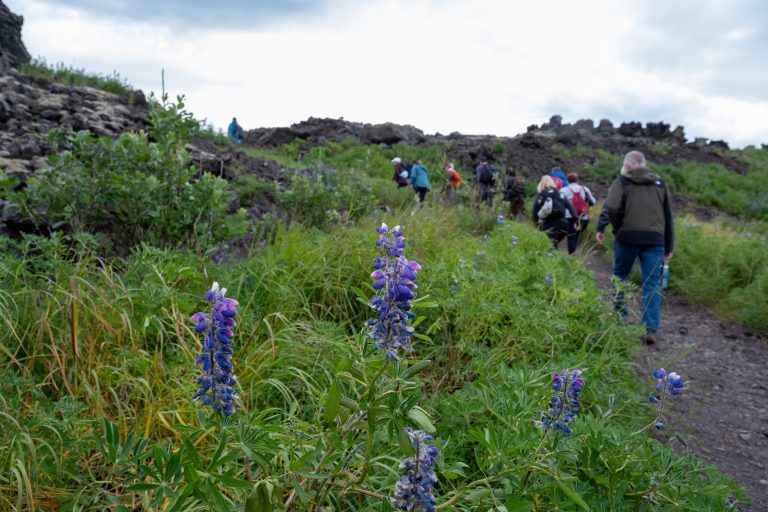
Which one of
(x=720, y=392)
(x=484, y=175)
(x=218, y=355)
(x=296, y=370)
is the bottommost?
(x=720, y=392)

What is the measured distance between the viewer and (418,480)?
54.7 inches

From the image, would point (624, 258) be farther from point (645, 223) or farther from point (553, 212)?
point (553, 212)

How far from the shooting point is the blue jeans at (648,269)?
6043mm

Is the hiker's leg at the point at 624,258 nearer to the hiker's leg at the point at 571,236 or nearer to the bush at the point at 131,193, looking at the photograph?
the hiker's leg at the point at 571,236

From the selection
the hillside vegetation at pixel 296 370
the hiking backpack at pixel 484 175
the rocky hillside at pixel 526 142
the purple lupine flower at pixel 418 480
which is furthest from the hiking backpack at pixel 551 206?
the rocky hillside at pixel 526 142

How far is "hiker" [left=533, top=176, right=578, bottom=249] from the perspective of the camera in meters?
8.97

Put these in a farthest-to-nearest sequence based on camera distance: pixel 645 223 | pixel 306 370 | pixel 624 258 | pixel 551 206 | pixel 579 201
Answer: pixel 579 201 → pixel 551 206 → pixel 624 258 → pixel 645 223 → pixel 306 370

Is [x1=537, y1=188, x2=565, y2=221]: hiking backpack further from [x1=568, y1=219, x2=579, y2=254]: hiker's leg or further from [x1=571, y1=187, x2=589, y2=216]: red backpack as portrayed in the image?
[x1=571, y1=187, x2=589, y2=216]: red backpack

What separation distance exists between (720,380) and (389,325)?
5.02 metres

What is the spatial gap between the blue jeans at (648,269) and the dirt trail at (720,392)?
0.33 m

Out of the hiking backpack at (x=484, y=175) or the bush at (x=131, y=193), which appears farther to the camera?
the hiking backpack at (x=484, y=175)

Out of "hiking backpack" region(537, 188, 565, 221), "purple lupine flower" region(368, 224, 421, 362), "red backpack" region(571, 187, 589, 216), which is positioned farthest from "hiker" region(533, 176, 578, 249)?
"purple lupine flower" region(368, 224, 421, 362)

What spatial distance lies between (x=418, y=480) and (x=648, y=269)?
5.68m

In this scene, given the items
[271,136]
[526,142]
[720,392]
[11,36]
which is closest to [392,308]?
[720,392]
